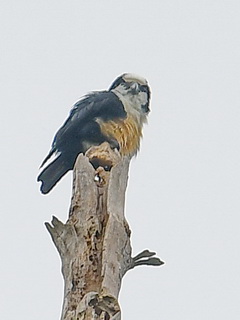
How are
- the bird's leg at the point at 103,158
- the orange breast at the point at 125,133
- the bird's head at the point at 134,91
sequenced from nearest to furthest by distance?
the bird's leg at the point at 103,158, the orange breast at the point at 125,133, the bird's head at the point at 134,91

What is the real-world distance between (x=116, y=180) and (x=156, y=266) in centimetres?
45

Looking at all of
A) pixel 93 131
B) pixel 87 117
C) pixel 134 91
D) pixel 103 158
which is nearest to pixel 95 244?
pixel 103 158

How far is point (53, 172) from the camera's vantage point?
5.39m

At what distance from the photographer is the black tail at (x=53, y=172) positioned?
5363mm

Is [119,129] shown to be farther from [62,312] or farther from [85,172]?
[62,312]

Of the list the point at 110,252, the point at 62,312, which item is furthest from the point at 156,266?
the point at 62,312

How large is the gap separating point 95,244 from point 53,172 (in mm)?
2043

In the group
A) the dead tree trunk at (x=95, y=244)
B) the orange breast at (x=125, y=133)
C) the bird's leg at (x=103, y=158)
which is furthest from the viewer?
the orange breast at (x=125, y=133)

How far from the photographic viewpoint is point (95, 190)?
3594 mm

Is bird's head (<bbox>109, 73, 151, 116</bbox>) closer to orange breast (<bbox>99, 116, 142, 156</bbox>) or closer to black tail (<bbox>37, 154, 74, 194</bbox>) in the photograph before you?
orange breast (<bbox>99, 116, 142, 156</bbox>)

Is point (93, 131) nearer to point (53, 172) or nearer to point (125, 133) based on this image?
point (125, 133)

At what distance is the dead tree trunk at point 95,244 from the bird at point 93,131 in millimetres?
1522

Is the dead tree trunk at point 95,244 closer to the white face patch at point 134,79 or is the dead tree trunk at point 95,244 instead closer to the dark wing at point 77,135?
the dark wing at point 77,135

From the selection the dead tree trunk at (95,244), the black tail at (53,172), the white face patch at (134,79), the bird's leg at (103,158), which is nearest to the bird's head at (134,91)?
the white face patch at (134,79)
